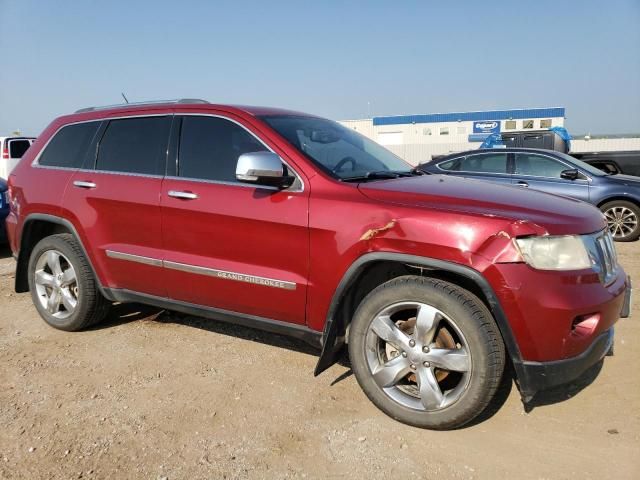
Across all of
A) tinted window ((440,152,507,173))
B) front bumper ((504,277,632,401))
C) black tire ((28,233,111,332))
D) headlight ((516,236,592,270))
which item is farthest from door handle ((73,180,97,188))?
tinted window ((440,152,507,173))

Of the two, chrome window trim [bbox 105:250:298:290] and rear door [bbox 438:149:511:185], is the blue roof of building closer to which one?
rear door [bbox 438:149:511:185]

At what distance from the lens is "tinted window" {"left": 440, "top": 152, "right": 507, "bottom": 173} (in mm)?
8469

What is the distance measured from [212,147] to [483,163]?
631 cm

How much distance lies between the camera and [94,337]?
417 centimetres

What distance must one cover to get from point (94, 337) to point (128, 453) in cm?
184

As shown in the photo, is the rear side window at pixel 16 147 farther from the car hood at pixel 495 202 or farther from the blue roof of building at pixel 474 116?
the blue roof of building at pixel 474 116

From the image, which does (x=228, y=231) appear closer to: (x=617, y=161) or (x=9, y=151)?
(x=617, y=161)

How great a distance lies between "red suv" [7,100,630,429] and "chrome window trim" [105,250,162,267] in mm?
24

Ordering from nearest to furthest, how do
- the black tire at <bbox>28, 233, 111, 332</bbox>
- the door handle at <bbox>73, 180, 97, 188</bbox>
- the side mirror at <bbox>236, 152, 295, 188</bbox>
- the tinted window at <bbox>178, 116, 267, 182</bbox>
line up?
the side mirror at <bbox>236, 152, 295, 188</bbox> < the tinted window at <bbox>178, 116, 267, 182</bbox> < the door handle at <bbox>73, 180, 97, 188</bbox> < the black tire at <bbox>28, 233, 111, 332</bbox>

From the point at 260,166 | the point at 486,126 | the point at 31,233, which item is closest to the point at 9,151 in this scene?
the point at 31,233

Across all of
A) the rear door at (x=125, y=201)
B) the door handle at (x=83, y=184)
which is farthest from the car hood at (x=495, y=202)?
the door handle at (x=83, y=184)

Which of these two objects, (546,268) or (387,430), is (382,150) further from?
(387,430)

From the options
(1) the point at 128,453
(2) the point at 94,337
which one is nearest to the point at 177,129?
(2) the point at 94,337

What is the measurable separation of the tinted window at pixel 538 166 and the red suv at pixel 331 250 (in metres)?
5.27
